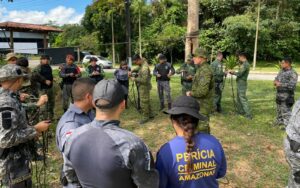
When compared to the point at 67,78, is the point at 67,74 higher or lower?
higher

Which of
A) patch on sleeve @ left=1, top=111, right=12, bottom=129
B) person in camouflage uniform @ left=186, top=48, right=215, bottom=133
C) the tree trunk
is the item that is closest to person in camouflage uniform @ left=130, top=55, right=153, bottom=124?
the tree trunk

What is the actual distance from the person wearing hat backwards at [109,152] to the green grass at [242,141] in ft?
9.69

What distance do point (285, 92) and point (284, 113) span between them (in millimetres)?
514

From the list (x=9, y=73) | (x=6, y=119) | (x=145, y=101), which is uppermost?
(x=9, y=73)

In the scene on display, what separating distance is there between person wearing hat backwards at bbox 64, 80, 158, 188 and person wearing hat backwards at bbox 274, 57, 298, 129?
6.00 m

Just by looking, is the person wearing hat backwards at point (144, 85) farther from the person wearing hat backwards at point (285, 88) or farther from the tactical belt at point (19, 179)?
the tactical belt at point (19, 179)

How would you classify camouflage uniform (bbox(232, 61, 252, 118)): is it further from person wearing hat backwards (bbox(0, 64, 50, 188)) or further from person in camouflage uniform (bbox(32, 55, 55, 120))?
person wearing hat backwards (bbox(0, 64, 50, 188))

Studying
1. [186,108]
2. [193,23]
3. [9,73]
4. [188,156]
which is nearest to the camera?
[188,156]

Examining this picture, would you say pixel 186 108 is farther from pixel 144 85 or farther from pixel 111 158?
pixel 144 85

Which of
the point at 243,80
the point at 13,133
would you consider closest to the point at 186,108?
the point at 13,133

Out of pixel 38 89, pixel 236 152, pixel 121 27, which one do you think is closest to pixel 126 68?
pixel 38 89

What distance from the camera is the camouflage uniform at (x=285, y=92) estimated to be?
7.05 meters

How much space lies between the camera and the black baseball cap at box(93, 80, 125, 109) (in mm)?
1970

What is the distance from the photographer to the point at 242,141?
6426mm
